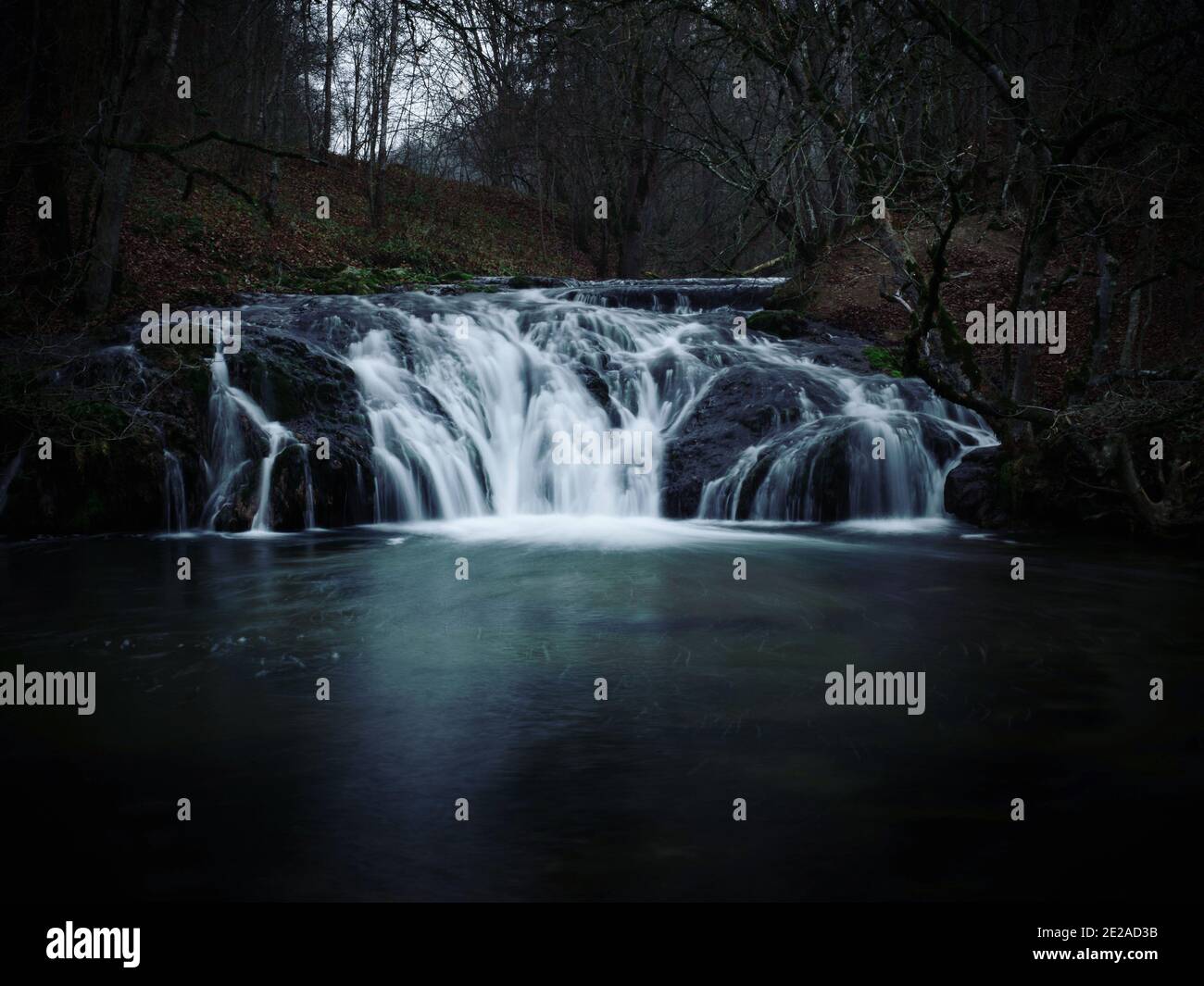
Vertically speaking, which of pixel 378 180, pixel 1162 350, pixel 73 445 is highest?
pixel 378 180

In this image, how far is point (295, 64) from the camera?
1178 inches

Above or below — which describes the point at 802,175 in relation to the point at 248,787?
above

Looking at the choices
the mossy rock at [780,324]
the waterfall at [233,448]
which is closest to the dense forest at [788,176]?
the mossy rock at [780,324]

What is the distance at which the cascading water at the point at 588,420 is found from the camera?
13.9 metres

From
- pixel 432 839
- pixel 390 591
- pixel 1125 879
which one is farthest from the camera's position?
pixel 390 591

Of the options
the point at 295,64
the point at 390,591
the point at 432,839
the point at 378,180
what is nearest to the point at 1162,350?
the point at 390,591

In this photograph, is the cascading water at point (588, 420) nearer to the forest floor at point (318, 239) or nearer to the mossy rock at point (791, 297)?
the forest floor at point (318, 239)

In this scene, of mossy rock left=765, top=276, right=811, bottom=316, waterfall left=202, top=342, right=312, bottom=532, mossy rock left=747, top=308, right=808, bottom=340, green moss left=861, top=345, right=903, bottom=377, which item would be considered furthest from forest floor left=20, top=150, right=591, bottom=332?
green moss left=861, top=345, right=903, bottom=377

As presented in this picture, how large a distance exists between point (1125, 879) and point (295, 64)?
30.9 m

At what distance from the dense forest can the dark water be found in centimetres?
292

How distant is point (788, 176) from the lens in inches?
439

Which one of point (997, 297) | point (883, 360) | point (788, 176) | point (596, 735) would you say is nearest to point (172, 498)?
point (788, 176)

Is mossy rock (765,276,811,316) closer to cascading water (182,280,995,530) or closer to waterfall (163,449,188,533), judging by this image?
cascading water (182,280,995,530)

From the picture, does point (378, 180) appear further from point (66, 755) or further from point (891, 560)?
point (66, 755)
